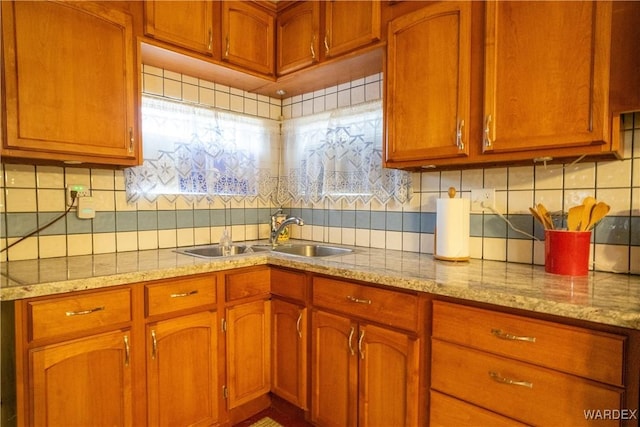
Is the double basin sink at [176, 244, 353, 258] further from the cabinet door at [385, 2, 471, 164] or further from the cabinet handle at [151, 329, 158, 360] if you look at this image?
the cabinet door at [385, 2, 471, 164]

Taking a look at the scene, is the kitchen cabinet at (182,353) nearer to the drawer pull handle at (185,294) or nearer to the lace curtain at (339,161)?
the drawer pull handle at (185,294)

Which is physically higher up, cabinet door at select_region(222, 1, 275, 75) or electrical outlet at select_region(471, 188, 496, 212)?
cabinet door at select_region(222, 1, 275, 75)

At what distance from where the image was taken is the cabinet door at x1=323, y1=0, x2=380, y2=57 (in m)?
1.81

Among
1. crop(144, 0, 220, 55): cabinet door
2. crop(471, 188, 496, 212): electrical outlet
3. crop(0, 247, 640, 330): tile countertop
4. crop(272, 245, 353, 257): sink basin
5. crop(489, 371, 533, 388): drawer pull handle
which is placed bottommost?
crop(489, 371, 533, 388): drawer pull handle

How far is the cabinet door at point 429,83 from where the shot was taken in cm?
154

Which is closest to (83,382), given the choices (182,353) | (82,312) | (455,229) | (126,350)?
(126,350)

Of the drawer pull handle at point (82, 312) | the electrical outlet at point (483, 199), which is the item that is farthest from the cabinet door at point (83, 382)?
the electrical outlet at point (483, 199)

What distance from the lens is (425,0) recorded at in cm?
165

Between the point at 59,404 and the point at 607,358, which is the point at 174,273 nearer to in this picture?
the point at 59,404

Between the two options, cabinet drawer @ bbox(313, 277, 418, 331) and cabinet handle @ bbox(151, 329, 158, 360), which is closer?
cabinet drawer @ bbox(313, 277, 418, 331)

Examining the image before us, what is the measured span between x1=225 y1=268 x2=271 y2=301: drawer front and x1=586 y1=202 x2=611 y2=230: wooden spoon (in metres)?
1.44

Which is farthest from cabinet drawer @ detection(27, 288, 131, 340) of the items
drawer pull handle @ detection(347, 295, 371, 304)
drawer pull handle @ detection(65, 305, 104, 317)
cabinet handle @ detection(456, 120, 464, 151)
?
cabinet handle @ detection(456, 120, 464, 151)

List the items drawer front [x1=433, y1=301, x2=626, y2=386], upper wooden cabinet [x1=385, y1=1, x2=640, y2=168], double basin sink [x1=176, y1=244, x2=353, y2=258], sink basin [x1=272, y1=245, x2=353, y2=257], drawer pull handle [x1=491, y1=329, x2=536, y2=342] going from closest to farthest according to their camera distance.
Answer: drawer front [x1=433, y1=301, x2=626, y2=386]
drawer pull handle [x1=491, y1=329, x2=536, y2=342]
upper wooden cabinet [x1=385, y1=1, x2=640, y2=168]
double basin sink [x1=176, y1=244, x2=353, y2=258]
sink basin [x1=272, y1=245, x2=353, y2=257]

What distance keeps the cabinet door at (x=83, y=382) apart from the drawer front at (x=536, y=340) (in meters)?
1.24
